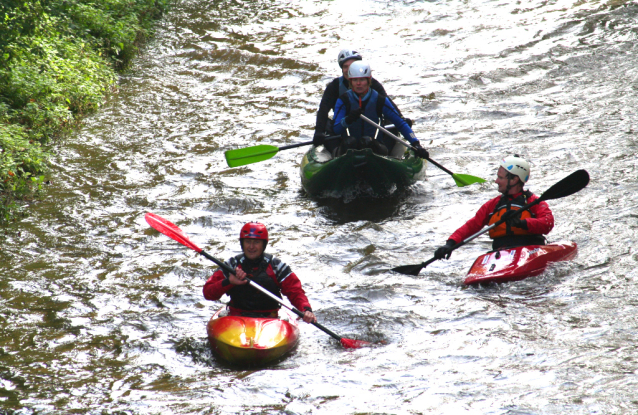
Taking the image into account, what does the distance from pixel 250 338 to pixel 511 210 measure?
2.89m

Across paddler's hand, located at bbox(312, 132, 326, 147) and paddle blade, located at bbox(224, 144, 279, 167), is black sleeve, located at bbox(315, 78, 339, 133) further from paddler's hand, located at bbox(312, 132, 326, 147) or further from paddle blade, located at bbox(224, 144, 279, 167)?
paddle blade, located at bbox(224, 144, 279, 167)

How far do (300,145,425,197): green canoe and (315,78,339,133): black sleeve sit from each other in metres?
0.44

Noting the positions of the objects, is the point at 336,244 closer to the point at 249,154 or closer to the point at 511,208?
the point at 511,208

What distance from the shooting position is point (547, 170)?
9.84 m

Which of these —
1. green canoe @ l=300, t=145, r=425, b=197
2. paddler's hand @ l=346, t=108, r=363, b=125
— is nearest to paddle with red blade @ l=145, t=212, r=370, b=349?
green canoe @ l=300, t=145, r=425, b=197

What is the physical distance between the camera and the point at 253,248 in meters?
5.49

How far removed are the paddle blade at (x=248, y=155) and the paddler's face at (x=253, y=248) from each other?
4018 millimetres

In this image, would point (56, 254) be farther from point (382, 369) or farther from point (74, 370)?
point (382, 369)

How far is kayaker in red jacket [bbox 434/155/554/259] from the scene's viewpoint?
646 centimetres

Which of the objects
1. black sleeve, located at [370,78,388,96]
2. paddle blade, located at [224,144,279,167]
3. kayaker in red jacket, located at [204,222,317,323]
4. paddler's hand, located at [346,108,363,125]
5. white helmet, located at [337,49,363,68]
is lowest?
kayaker in red jacket, located at [204,222,317,323]

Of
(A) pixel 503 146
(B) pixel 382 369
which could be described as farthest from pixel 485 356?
(A) pixel 503 146

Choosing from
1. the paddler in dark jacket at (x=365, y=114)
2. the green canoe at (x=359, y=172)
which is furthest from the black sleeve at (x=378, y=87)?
the green canoe at (x=359, y=172)

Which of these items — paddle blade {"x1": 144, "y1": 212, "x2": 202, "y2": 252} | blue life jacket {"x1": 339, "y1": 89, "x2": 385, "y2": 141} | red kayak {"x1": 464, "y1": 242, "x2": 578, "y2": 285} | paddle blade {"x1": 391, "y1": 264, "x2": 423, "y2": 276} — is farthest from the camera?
blue life jacket {"x1": 339, "y1": 89, "x2": 385, "y2": 141}

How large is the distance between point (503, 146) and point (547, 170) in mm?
1357
